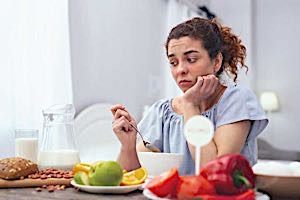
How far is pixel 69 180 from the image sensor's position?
1.06 m

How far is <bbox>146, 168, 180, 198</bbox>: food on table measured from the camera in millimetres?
741

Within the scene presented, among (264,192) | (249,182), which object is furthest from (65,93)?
(249,182)

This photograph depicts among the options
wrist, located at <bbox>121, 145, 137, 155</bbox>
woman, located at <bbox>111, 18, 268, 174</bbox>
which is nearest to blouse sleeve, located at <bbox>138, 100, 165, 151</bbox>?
woman, located at <bbox>111, 18, 268, 174</bbox>

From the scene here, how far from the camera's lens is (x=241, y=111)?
128 cm

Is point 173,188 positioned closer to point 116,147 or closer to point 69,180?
point 69,180

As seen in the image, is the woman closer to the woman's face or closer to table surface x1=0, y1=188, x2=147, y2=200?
the woman's face

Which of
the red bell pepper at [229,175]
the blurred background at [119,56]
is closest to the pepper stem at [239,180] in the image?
the red bell pepper at [229,175]

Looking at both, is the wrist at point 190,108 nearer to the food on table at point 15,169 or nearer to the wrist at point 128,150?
the wrist at point 128,150

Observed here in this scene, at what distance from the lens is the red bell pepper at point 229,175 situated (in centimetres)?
69

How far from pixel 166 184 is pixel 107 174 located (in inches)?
9.0

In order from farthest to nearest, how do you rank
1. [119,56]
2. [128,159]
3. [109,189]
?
[119,56], [128,159], [109,189]

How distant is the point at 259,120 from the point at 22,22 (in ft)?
4.33

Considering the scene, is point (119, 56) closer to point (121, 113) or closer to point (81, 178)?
point (121, 113)

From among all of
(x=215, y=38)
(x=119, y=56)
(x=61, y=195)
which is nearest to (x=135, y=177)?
(x=61, y=195)
